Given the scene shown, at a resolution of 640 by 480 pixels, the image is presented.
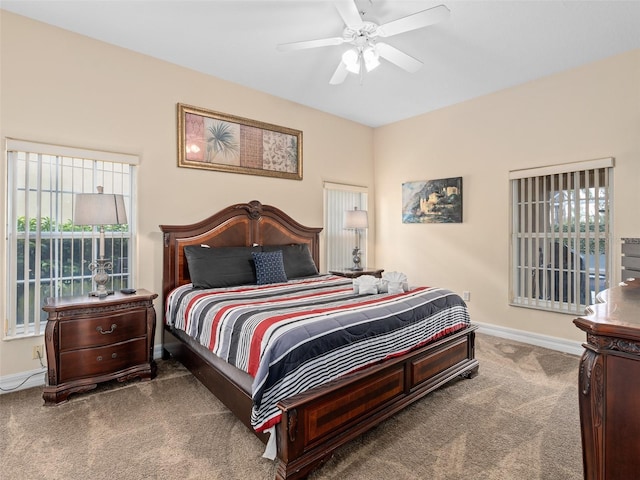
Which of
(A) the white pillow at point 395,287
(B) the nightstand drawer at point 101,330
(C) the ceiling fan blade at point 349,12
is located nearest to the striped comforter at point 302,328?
(A) the white pillow at point 395,287

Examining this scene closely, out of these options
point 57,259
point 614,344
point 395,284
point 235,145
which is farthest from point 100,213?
point 614,344

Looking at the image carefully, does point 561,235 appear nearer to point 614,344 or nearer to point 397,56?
point 397,56

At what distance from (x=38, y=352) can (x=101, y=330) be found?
70 cm

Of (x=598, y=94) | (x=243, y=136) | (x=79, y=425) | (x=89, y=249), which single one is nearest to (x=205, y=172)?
(x=243, y=136)

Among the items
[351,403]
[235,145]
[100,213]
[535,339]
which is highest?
[235,145]

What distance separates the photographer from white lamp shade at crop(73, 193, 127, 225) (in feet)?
9.02

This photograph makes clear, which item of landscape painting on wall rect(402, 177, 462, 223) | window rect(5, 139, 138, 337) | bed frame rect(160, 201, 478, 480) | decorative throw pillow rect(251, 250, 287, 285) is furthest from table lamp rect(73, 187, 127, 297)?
landscape painting on wall rect(402, 177, 462, 223)

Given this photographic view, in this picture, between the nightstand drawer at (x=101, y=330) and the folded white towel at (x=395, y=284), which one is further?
the folded white towel at (x=395, y=284)

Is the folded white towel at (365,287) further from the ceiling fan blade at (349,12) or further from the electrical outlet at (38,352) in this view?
the electrical outlet at (38,352)

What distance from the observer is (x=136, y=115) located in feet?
11.3

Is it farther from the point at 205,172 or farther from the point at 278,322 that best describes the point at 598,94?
the point at 205,172

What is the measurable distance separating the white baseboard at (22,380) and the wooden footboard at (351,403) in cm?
241

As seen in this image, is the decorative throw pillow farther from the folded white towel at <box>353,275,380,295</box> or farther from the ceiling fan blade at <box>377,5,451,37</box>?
the ceiling fan blade at <box>377,5,451,37</box>

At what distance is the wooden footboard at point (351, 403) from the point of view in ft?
5.75
